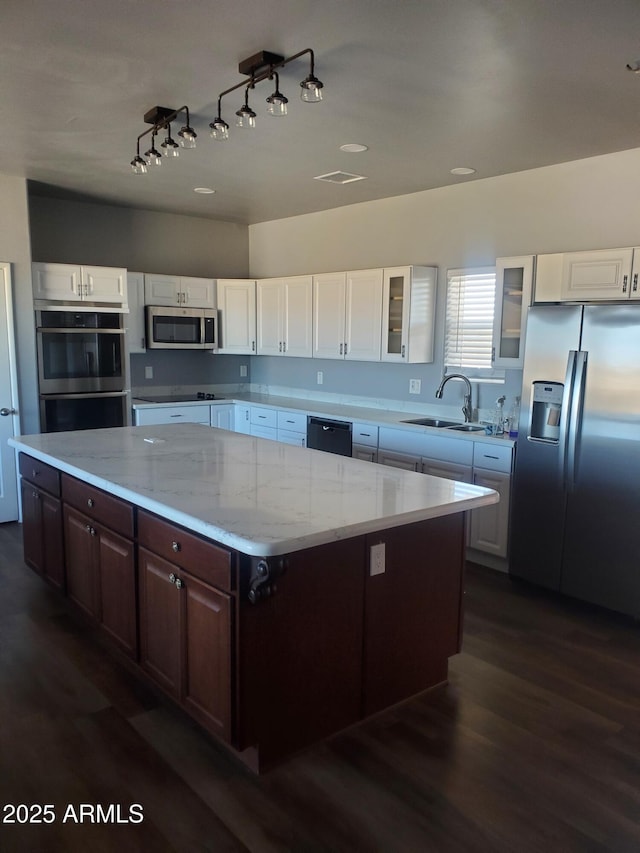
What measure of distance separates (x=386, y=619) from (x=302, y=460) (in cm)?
93

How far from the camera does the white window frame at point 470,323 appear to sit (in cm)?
462

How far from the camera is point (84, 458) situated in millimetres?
3070

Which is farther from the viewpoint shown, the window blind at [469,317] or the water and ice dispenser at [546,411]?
the window blind at [469,317]

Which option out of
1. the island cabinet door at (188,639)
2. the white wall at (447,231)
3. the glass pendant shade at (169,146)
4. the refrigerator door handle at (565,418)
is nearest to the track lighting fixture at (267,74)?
the glass pendant shade at (169,146)

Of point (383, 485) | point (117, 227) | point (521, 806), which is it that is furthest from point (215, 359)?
point (521, 806)

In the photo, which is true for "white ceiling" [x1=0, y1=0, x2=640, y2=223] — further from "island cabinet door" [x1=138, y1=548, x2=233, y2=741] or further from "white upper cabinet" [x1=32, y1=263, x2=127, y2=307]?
"island cabinet door" [x1=138, y1=548, x2=233, y2=741]

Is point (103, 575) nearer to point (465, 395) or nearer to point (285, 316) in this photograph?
point (465, 395)

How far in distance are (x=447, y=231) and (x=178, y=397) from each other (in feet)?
10.1

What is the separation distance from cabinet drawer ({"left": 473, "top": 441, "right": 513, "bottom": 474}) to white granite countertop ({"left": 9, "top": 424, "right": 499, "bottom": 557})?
4.31 feet

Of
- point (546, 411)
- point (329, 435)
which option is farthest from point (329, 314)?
point (546, 411)

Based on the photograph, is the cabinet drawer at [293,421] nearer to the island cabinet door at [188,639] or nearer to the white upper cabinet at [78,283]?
the white upper cabinet at [78,283]

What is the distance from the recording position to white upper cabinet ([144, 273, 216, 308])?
581 centimetres

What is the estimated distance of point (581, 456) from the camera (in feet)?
11.6

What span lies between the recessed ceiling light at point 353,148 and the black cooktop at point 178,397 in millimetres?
2903
